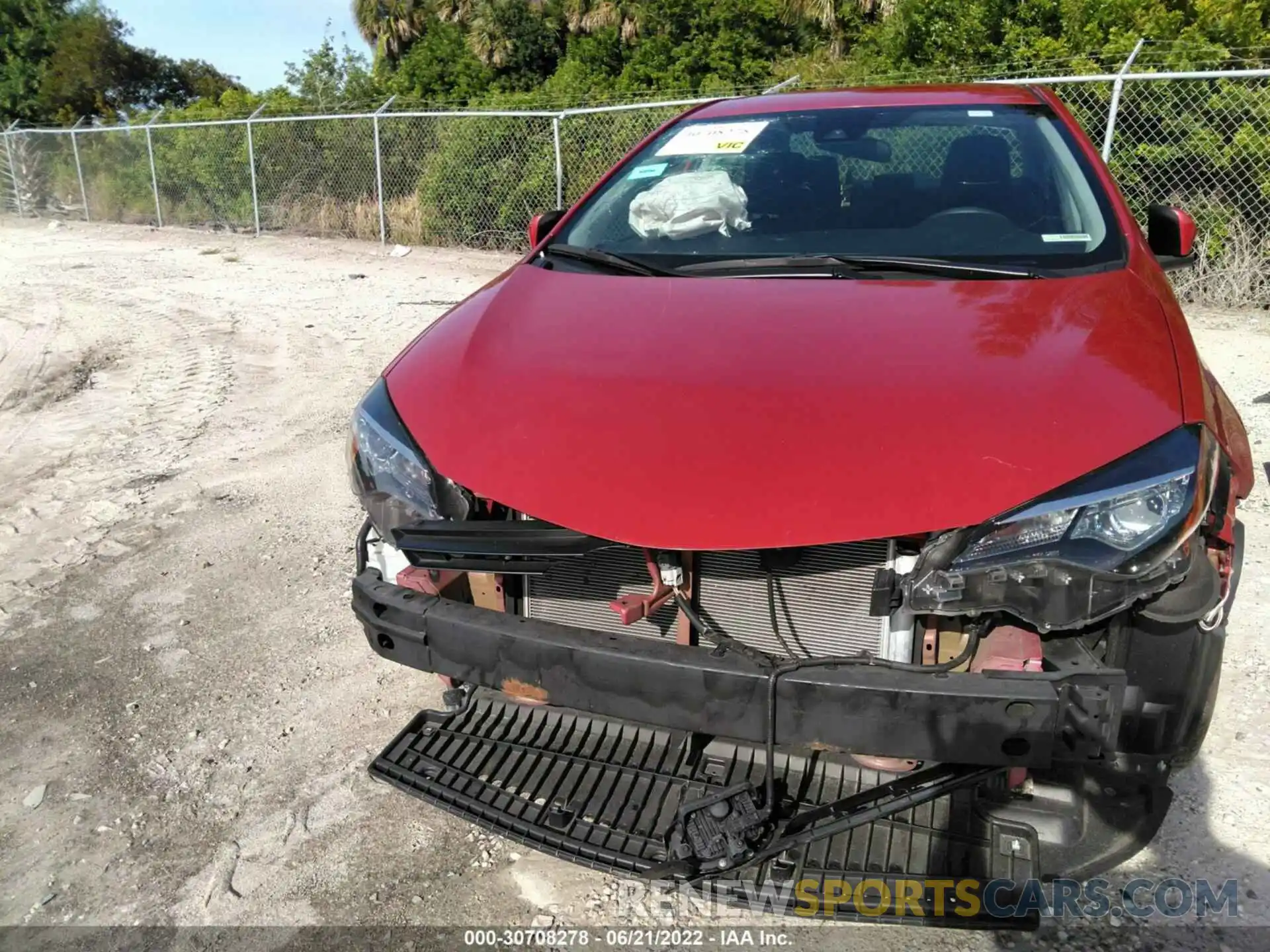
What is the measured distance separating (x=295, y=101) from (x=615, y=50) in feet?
20.2

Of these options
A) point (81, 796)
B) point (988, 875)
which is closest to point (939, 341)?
point (988, 875)

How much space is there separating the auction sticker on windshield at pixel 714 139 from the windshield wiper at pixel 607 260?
2.14ft

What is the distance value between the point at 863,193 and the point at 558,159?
8.71m

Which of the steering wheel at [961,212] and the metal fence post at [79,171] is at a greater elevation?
the steering wheel at [961,212]

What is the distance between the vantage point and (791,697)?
1.78 meters

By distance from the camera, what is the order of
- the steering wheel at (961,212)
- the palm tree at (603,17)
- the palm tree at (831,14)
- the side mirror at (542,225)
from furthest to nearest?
the palm tree at (603,17), the palm tree at (831,14), the side mirror at (542,225), the steering wheel at (961,212)

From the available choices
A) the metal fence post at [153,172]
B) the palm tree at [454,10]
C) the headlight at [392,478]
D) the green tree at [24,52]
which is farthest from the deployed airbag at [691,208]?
the green tree at [24,52]

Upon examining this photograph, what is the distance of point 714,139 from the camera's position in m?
3.33

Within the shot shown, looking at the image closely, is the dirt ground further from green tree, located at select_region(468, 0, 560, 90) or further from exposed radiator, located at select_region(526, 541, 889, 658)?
green tree, located at select_region(468, 0, 560, 90)

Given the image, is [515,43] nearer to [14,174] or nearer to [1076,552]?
[14,174]

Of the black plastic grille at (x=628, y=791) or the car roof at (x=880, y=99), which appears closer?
the black plastic grille at (x=628, y=791)

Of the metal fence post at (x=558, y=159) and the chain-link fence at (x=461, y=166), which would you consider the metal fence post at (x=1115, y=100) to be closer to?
the chain-link fence at (x=461, y=166)

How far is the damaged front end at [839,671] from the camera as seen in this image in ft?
5.62

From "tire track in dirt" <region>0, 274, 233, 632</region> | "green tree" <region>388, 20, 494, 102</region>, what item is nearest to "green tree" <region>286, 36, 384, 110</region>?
"green tree" <region>388, 20, 494, 102</region>
